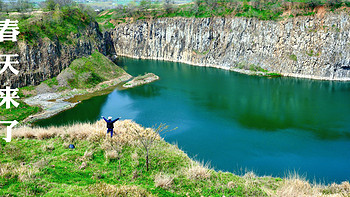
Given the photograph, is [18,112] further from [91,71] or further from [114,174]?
[114,174]

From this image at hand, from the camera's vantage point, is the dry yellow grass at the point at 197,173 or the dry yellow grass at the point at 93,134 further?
the dry yellow grass at the point at 93,134

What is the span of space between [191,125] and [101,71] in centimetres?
2819

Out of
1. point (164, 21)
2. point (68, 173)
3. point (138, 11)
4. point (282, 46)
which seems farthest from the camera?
point (138, 11)

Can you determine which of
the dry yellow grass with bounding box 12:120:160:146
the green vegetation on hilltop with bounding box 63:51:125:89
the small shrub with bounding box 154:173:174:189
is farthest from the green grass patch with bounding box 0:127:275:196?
the green vegetation on hilltop with bounding box 63:51:125:89

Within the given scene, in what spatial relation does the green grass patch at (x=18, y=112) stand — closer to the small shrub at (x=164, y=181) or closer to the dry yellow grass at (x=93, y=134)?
the dry yellow grass at (x=93, y=134)

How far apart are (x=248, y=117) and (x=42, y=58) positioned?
35616mm

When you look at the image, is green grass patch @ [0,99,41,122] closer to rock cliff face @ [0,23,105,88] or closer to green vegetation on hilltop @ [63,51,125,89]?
rock cliff face @ [0,23,105,88]

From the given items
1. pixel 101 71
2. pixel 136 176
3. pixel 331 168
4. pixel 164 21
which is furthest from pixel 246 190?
pixel 164 21

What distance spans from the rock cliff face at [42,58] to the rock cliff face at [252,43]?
31.0m

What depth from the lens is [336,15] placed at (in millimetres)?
55656

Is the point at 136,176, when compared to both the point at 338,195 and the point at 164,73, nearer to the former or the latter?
the point at 338,195

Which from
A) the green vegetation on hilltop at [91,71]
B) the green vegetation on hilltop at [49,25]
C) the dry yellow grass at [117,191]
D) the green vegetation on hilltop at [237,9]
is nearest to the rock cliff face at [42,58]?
the green vegetation on hilltop at [49,25]

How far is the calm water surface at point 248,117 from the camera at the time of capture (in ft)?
80.7

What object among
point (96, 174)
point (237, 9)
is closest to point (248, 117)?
point (96, 174)
